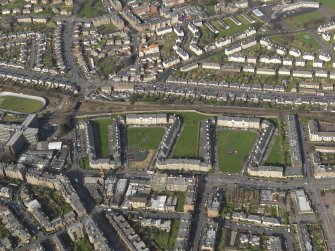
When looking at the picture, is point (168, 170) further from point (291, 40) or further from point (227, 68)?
point (291, 40)

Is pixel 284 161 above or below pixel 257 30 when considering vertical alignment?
below

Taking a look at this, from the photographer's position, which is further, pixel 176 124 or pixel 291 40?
pixel 291 40

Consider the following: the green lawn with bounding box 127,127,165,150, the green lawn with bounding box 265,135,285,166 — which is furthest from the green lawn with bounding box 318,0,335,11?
the green lawn with bounding box 127,127,165,150

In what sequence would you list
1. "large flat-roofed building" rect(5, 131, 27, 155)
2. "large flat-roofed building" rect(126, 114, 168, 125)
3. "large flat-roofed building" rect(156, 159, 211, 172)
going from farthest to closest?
1. "large flat-roofed building" rect(126, 114, 168, 125)
2. "large flat-roofed building" rect(5, 131, 27, 155)
3. "large flat-roofed building" rect(156, 159, 211, 172)

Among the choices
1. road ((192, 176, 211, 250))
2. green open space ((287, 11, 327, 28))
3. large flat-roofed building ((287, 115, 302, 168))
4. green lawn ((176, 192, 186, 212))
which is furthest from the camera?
green open space ((287, 11, 327, 28))

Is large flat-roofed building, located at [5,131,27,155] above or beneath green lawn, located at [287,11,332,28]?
beneath

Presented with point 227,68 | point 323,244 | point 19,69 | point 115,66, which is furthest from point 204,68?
point 323,244

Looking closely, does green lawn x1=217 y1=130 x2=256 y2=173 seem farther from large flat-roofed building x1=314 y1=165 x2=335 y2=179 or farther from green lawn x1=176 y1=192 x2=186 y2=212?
large flat-roofed building x1=314 y1=165 x2=335 y2=179

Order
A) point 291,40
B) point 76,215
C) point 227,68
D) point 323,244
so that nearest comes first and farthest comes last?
1. point 323,244
2. point 76,215
3. point 227,68
4. point 291,40
